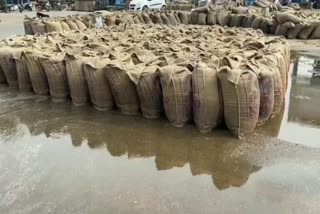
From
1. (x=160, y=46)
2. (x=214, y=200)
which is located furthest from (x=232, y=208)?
(x=160, y=46)

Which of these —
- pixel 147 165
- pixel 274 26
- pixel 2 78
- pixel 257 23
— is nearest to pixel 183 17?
pixel 257 23

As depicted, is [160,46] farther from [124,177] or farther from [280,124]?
[124,177]

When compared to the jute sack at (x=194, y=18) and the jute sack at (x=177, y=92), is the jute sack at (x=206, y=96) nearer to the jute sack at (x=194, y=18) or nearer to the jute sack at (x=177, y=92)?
the jute sack at (x=177, y=92)

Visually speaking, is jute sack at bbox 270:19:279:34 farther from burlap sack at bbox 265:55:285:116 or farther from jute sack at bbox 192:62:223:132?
jute sack at bbox 192:62:223:132

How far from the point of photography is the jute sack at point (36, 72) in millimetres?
4859

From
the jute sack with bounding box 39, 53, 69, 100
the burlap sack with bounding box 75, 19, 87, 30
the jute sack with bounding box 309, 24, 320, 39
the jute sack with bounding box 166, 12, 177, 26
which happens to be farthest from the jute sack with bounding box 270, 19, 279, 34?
the jute sack with bounding box 39, 53, 69, 100

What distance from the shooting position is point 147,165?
322cm

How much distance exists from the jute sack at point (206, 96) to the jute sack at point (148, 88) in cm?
45

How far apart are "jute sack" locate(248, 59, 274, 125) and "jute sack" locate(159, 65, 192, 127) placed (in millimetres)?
654

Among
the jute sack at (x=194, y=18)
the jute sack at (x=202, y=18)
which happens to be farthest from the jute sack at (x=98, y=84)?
the jute sack at (x=194, y=18)

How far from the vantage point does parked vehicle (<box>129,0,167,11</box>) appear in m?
20.8

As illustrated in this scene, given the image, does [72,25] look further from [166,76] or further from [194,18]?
[166,76]

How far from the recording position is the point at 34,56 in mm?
4871

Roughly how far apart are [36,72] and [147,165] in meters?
2.43
